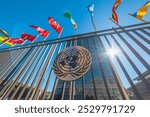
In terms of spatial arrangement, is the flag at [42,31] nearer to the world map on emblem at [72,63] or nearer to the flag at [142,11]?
the world map on emblem at [72,63]

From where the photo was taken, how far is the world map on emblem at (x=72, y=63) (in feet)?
12.5

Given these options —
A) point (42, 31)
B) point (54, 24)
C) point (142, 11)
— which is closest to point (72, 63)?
point (142, 11)

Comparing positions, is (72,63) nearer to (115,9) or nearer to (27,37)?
(115,9)

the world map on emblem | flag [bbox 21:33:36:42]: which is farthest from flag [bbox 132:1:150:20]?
flag [bbox 21:33:36:42]

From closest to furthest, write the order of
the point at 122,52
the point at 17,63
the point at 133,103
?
the point at 133,103 < the point at 122,52 < the point at 17,63

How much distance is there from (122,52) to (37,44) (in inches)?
119

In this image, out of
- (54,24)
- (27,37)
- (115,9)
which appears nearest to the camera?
(115,9)

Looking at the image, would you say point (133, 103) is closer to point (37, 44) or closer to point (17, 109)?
point (17, 109)

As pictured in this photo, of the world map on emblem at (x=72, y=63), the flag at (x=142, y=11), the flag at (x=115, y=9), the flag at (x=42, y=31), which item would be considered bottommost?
the world map on emblem at (x=72, y=63)

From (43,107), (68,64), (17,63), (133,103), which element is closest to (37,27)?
(17,63)

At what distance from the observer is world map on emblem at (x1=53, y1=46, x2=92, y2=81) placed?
3801 mm

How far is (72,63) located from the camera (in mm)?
4051

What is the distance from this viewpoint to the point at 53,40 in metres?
5.32

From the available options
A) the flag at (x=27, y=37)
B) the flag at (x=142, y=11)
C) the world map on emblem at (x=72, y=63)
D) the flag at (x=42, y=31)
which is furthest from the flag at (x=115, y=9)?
the flag at (x=27, y=37)
